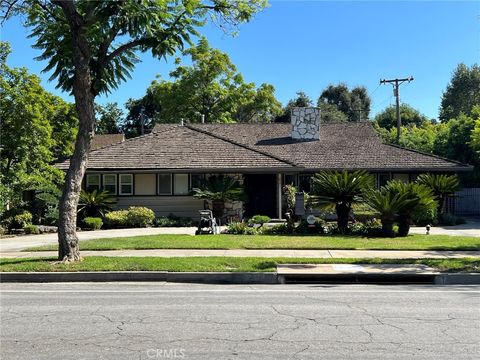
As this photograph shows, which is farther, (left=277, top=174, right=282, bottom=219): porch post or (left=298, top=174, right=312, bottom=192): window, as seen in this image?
(left=298, top=174, right=312, bottom=192): window

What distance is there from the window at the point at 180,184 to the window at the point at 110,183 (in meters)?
3.08

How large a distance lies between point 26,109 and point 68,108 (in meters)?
9.91

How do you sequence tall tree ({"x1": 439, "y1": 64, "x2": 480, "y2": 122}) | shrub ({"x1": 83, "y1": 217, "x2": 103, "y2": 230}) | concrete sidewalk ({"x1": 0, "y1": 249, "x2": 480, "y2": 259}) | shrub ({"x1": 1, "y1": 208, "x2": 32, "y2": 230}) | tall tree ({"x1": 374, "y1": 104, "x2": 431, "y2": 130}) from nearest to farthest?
concrete sidewalk ({"x1": 0, "y1": 249, "x2": 480, "y2": 259})
shrub ({"x1": 1, "y1": 208, "x2": 32, "y2": 230})
shrub ({"x1": 83, "y1": 217, "x2": 103, "y2": 230})
tall tree ({"x1": 439, "y1": 64, "x2": 480, "y2": 122})
tall tree ({"x1": 374, "y1": 104, "x2": 431, "y2": 130})

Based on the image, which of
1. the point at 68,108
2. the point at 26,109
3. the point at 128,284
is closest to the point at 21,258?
the point at 128,284

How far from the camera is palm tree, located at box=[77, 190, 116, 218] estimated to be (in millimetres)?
24594

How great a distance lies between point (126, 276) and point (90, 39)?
6.02 m

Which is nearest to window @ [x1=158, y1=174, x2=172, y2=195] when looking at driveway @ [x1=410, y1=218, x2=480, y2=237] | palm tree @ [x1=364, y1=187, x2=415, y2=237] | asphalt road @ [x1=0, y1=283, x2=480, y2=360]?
palm tree @ [x1=364, y1=187, x2=415, y2=237]

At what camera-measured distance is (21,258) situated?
13.7m

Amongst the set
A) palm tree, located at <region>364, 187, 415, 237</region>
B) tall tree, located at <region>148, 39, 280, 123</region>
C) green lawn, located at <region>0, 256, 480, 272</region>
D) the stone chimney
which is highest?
tall tree, located at <region>148, 39, 280, 123</region>

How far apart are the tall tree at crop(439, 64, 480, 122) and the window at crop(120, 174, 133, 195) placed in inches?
1795

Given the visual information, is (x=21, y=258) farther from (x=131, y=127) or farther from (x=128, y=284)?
(x=131, y=127)

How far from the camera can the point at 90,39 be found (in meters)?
13.1

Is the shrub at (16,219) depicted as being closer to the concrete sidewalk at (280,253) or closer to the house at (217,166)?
the house at (217,166)

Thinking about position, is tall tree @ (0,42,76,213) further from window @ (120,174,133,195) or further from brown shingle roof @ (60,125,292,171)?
window @ (120,174,133,195)
